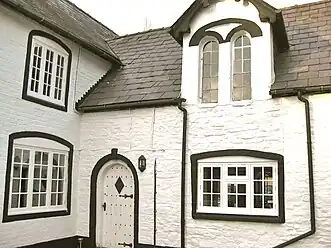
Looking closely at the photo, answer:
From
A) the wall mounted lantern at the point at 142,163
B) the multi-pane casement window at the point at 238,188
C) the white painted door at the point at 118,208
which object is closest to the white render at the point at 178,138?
the wall mounted lantern at the point at 142,163

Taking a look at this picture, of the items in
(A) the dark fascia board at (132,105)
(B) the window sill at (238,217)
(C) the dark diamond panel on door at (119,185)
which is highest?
(A) the dark fascia board at (132,105)

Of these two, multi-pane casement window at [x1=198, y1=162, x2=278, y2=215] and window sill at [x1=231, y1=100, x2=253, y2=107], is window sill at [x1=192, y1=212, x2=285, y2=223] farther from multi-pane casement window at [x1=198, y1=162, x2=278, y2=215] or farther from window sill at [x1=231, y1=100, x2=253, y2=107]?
window sill at [x1=231, y1=100, x2=253, y2=107]

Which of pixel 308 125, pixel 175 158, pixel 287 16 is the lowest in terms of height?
pixel 175 158

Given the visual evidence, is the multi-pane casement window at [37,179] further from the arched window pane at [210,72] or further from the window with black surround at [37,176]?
the arched window pane at [210,72]

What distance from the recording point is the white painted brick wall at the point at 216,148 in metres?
9.09

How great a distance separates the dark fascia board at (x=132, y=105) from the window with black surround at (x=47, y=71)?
0.74 meters

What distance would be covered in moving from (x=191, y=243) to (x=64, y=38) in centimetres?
684

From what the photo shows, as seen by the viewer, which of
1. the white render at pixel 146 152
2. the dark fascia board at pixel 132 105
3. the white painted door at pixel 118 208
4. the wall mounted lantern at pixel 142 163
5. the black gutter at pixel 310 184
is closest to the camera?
the black gutter at pixel 310 184

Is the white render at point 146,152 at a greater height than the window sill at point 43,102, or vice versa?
the window sill at point 43,102

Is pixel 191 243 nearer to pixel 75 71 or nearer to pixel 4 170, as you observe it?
pixel 4 170

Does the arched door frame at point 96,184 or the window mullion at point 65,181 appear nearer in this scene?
the arched door frame at point 96,184

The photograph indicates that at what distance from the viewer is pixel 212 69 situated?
35.2 feet

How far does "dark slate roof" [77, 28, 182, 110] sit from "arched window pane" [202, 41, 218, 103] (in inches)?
31.6

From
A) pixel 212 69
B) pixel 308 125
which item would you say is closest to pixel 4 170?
pixel 212 69
